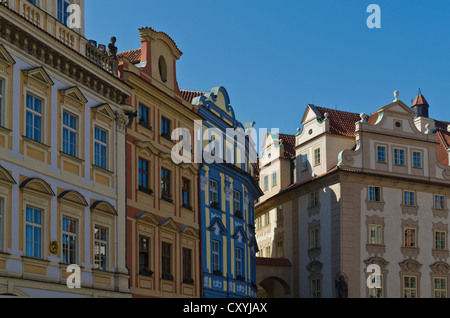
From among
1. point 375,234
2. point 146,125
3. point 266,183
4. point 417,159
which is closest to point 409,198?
point 417,159

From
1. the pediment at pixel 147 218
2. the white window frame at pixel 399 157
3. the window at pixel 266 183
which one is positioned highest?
the white window frame at pixel 399 157

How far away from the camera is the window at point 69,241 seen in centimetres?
2958

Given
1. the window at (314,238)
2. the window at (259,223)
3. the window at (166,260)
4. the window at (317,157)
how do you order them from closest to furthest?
the window at (166,260) < the window at (314,238) < the window at (317,157) < the window at (259,223)

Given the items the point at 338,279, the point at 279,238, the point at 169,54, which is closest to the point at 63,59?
the point at 169,54

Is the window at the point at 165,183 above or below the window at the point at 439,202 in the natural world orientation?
below

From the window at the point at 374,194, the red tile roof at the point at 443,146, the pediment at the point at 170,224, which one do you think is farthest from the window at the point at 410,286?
the pediment at the point at 170,224

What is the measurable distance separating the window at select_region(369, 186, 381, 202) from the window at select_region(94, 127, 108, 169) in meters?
26.5

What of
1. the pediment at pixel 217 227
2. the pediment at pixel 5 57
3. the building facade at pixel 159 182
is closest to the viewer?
the pediment at pixel 5 57

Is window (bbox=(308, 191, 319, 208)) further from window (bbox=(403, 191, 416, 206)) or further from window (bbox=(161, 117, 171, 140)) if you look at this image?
window (bbox=(161, 117, 171, 140))

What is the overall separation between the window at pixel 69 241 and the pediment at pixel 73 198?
591mm

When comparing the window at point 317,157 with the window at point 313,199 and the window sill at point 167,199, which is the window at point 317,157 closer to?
the window at point 313,199

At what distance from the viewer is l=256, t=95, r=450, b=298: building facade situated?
54.6 metres

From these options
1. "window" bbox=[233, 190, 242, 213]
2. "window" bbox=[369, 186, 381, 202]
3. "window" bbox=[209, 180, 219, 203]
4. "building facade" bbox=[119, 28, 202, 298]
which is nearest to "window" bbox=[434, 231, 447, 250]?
"window" bbox=[369, 186, 381, 202]

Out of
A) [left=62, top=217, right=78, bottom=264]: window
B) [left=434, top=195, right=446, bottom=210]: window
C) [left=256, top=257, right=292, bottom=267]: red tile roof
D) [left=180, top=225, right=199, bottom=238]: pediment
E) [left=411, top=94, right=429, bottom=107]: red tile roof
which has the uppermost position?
[left=411, top=94, right=429, bottom=107]: red tile roof
